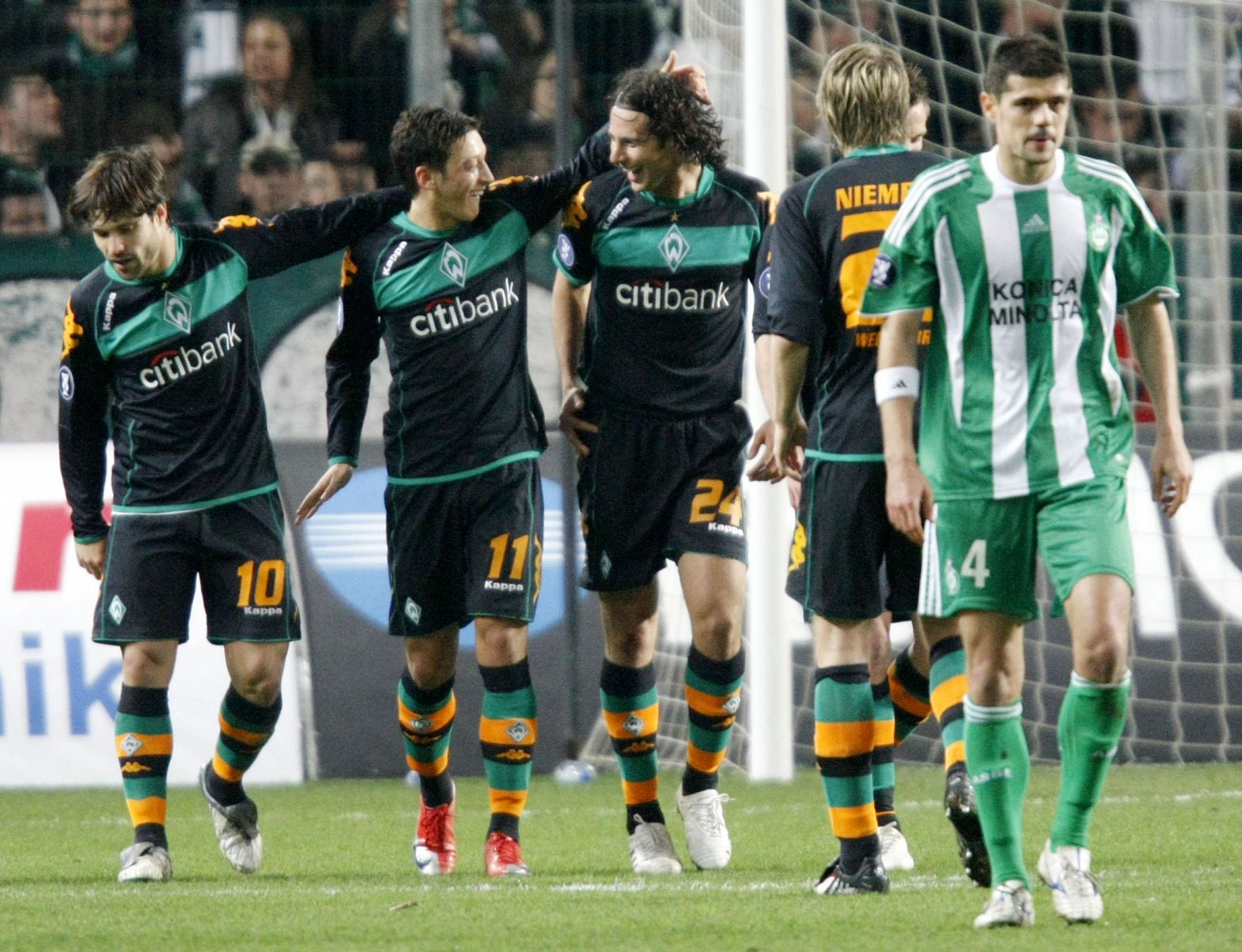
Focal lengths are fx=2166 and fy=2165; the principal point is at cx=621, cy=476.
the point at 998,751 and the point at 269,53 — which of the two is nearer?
the point at 998,751

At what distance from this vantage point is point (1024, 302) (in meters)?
4.28

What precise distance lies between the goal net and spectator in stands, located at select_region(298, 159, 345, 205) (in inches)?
90.6

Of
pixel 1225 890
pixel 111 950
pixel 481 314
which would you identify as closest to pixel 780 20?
pixel 481 314

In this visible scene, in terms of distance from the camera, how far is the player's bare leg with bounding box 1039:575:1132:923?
13.6 feet

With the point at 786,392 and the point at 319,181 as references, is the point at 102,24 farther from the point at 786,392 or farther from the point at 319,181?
the point at 786,392

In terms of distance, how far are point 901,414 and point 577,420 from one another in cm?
163

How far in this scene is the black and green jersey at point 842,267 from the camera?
495 centimetres

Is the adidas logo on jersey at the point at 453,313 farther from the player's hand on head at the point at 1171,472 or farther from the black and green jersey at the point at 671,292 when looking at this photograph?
the player's hand on head at the point at 1171,472

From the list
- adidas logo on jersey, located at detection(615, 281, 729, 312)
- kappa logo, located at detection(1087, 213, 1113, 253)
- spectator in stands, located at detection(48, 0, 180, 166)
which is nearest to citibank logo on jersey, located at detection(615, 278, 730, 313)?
adidas logo on jersey, located at detection(615, 281, 729, 312)

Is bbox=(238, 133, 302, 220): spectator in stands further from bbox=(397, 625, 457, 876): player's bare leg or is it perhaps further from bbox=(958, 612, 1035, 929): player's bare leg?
bbox=(958, 612, 1035, 929): player's bare leg

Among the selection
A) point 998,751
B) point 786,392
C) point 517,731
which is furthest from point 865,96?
point 517,731

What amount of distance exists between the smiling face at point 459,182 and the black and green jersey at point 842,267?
986 mm

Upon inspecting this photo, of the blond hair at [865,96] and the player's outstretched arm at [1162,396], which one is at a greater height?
the blond hair at [865,96]

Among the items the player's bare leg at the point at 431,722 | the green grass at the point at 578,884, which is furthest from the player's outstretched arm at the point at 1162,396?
the player's bare leg at the point at 431,722
